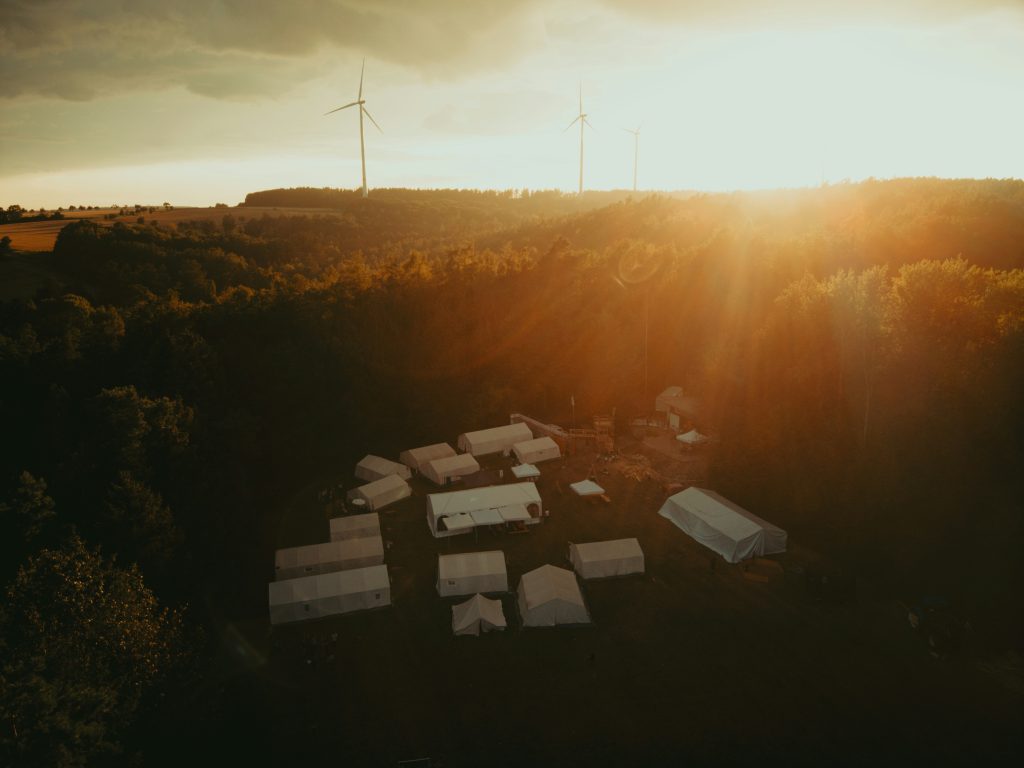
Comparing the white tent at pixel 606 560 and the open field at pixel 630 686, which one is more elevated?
the white tent at pixel 606 560

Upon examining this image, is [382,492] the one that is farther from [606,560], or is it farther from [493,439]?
[606,560]

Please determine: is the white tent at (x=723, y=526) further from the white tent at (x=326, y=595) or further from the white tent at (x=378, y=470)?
the white tent at (x=378, y=470)

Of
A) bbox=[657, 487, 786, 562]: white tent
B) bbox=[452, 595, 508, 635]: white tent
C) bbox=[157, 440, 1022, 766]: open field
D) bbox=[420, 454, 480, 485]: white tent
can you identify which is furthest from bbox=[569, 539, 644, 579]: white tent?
bbox=[420, 454, 480, 485]: white tent

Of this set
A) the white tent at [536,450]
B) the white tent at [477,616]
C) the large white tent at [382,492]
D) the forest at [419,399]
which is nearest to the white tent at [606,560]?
the white tent at [477,616]

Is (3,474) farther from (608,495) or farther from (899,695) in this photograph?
(899,695)

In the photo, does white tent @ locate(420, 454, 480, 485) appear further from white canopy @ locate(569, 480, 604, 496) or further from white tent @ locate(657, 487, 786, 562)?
white tent @ locate(657, 487, 786, 562)

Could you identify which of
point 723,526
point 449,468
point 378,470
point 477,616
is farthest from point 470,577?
point 378,470
